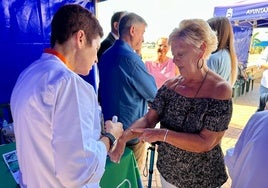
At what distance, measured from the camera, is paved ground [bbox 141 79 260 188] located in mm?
3211

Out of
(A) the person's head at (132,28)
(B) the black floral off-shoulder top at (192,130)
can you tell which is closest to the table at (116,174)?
(B) the black floral off-shoulder top at (192,130)

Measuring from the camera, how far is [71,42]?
0.99 meters

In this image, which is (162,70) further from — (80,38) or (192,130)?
(80,38)

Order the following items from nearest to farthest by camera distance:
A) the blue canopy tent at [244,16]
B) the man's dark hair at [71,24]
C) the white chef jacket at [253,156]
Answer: the white chef jacket at [253,156], the man's dark hair at [71,24], the blue canopy tent at [244,16]

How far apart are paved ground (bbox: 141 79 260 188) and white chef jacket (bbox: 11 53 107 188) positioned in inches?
89.1

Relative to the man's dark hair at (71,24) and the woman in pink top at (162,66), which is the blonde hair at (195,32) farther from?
the woman in pink top at (162,66)

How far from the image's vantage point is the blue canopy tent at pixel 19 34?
268cm

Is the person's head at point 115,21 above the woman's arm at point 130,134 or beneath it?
above

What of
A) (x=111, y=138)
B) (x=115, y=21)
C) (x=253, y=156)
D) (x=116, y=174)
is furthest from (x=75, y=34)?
(x=115, y=21)

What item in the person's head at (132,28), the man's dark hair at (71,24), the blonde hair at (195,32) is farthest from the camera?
the person's head at (132,28)

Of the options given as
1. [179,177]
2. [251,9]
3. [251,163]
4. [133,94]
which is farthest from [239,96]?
[251,163]

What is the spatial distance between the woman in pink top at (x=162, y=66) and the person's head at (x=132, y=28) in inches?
50.7

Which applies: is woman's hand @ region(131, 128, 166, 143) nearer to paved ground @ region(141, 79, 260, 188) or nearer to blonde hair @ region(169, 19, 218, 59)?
blonde hair @ region(169, 19, 218, 59)

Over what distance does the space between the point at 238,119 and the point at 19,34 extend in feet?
16.2
